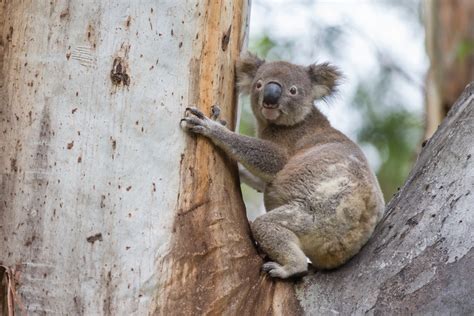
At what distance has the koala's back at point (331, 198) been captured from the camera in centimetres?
371

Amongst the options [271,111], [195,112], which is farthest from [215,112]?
[271,111]

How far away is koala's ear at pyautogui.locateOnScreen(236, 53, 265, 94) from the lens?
156 inches

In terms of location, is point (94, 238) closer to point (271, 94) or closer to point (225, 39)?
point (225, 39)

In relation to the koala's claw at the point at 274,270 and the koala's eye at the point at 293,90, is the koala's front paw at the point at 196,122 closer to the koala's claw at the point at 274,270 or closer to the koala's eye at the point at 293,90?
the koala's claw at the point at 274,270

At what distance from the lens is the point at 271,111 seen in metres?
4.57

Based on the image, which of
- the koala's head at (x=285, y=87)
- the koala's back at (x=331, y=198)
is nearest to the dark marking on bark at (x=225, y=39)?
the koala's head at (x=285, y=87)

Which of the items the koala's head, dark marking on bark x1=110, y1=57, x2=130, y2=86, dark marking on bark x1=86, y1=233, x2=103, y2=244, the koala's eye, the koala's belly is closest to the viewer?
dark marking on bark x1=86, y1=233, x2=103, y2=244

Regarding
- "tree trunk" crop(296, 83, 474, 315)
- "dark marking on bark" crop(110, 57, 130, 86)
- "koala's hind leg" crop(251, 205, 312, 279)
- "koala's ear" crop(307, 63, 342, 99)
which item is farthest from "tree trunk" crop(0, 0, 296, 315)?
"koala's ear" crop(307, 63, 342, 99)

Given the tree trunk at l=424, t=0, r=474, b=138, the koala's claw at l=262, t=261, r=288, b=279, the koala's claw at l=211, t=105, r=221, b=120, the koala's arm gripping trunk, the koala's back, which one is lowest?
the koala's claw at l=262, t=261, r=288, b=279

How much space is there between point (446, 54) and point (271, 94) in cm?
426

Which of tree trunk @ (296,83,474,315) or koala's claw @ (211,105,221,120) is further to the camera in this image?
koala's claw @ (211,105,221,120)

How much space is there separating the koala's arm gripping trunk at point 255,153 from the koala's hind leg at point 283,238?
328 mm

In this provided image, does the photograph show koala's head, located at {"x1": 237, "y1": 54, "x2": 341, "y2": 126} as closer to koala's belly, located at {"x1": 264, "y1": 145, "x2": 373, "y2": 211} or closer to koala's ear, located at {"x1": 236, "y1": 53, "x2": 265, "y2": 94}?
koala's ear, located at {"x1": 236, "y1": 53, "x2": 265, "y2": 94}

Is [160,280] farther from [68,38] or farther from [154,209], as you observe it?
[68,38]
